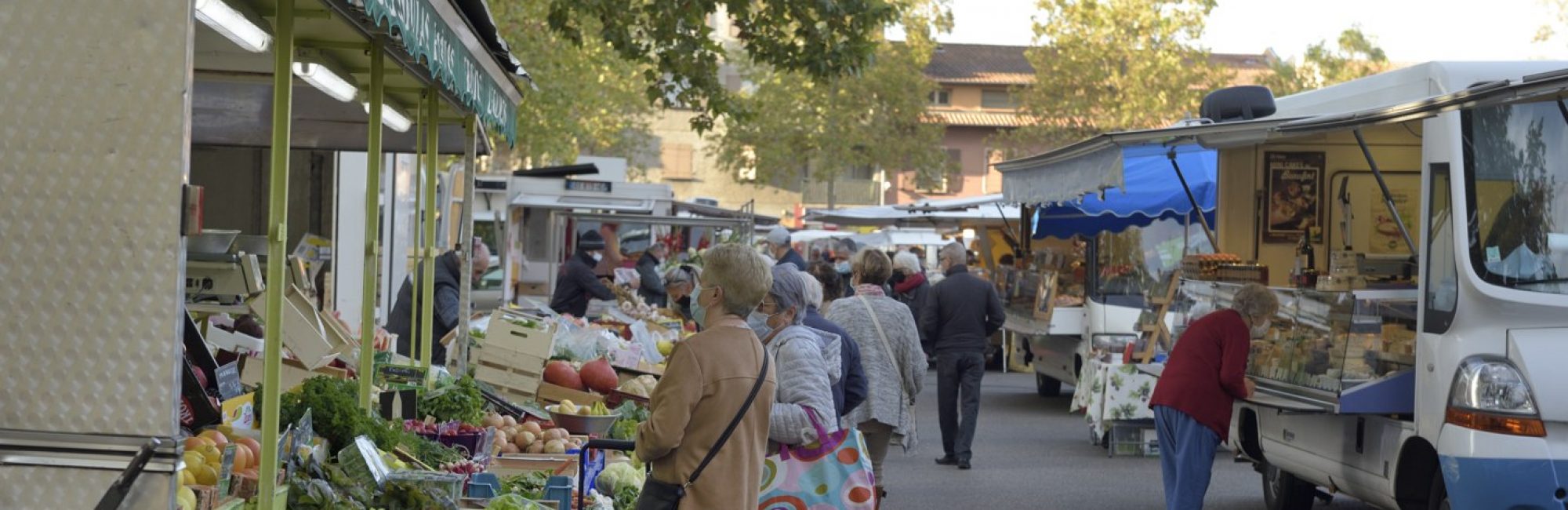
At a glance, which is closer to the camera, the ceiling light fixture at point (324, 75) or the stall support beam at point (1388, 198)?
the ceiling light fixture at point (324, 75)

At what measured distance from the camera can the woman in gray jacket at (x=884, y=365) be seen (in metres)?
8.93

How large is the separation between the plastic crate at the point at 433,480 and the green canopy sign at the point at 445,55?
1370 millimetres

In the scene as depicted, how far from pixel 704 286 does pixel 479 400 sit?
3.45 metres

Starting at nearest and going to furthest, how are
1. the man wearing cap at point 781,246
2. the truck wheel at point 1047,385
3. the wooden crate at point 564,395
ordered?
the wooden crate at point 564,395, the man wearing cap at point 781,246, the truck wheel at point 1047,385

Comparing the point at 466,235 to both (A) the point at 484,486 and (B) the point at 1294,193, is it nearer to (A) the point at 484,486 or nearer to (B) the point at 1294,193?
(A) the point at 484,486

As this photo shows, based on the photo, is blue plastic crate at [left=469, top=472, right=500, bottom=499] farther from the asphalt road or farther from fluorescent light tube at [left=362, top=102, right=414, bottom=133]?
the asphalt road

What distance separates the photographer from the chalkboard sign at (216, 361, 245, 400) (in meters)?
5.79

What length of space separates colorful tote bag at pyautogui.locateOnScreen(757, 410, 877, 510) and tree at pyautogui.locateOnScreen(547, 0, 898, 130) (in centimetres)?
861

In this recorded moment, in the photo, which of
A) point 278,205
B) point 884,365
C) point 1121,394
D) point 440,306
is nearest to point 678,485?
point 278,205

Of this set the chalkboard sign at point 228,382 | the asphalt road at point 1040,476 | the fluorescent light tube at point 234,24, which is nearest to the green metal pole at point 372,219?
the fluorescent light tube at point 234,24

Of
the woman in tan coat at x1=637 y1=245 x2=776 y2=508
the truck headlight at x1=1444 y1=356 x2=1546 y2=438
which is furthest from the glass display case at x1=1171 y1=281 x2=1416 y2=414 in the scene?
the woman in tan coat at x1=637 y1=245 x2=776 y2=508

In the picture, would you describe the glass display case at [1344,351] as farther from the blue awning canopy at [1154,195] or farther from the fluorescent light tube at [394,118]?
the blue awning canopy at [1154,195]

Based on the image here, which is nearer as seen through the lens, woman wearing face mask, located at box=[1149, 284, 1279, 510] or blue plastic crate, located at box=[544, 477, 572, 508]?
blue plastic crate, located at box=[544, 477, 572, 508]

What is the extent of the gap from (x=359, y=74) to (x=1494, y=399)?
5074 mm
